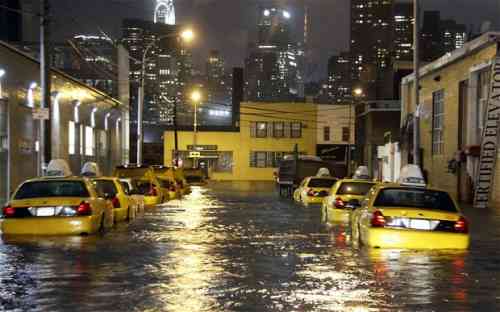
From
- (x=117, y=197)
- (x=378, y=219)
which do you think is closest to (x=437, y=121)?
(x=117, y=197)

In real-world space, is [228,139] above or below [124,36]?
below

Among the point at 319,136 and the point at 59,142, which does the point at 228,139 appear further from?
the point at 59,142

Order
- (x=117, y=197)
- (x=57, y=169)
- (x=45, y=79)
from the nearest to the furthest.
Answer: (x=57, y=169) → (x=117, y=197) → (x=45, y=79)

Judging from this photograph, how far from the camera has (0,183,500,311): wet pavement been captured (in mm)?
9477

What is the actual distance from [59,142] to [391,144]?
22972 millimetres

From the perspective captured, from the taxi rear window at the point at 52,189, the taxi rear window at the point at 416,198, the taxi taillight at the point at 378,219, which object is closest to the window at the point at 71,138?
the taxi rear window at the point at 52,189

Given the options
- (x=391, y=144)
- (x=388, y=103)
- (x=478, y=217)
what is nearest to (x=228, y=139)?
(x=388, y=103)

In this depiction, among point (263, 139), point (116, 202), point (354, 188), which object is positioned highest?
point (263, 139)

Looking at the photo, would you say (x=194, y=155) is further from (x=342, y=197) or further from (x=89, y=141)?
(x=342, y=197)

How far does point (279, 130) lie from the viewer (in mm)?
86312

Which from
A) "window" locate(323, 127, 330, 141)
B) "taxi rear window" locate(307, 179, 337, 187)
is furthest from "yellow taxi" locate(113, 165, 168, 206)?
"window" locate(323, 127, 330, 141)

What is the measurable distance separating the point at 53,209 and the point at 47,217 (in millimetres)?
223

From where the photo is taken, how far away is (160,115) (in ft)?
333

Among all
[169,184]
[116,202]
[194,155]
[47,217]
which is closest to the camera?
[47,217]
